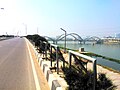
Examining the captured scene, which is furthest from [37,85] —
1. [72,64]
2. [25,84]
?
[72,64]

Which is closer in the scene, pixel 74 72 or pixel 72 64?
pixel 74 72

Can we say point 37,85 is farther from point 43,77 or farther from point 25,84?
point 43,77

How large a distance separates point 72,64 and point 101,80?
8.82ft

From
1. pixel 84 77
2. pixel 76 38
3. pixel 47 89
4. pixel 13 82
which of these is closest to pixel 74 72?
pixel 84 77

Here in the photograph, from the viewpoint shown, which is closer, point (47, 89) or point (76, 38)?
point (47, 89)

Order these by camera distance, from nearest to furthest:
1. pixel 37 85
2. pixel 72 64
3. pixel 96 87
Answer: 1. pixel 96 87
2. pixel 72 64
3. pixel 37 85

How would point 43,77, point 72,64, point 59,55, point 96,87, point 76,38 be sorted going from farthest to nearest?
point 76,38, point 59,55, point 43,77, point 72,64, point 96,87

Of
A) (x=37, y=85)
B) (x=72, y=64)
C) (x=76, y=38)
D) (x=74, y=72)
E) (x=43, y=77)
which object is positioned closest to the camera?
(x=74, y=72)

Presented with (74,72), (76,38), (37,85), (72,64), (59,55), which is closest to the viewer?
(74,72)

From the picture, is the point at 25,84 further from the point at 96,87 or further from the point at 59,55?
the point at 96,87

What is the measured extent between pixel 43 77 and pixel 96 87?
5.75m

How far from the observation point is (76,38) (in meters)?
184

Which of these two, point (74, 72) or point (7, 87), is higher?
point (74, 72)

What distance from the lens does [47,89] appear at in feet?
31.1
